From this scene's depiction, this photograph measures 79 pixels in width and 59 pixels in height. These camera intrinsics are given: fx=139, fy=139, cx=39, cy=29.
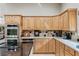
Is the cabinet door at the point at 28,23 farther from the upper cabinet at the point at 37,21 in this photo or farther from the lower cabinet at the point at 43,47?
the lower cabinet at the point at 43,47

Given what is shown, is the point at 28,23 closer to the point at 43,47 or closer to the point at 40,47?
the point at 40,47

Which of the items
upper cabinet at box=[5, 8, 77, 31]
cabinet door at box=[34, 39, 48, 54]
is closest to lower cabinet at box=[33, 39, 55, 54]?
cabinet door at box=[34, 39, 48, 54]

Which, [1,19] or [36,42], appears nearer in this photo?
[1,19]

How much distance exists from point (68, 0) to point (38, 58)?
0.37 metres

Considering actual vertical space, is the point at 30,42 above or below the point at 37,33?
below

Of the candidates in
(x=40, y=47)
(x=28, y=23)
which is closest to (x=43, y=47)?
(x=40, y=47)

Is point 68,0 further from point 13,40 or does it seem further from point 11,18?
point 13,40

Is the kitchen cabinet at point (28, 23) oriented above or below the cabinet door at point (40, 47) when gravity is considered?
above

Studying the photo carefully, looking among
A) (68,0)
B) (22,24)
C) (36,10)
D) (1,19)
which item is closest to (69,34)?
(22,24)

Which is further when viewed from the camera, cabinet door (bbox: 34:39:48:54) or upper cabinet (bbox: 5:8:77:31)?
cabinet door (bbox: 34:39:48:54)

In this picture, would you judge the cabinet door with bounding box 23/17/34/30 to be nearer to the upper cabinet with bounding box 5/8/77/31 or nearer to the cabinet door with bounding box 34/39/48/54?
the upper cabinet with bounding box 5/8/77/31

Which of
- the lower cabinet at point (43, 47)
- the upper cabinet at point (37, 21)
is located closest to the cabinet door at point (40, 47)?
the lower cabinet at point (43, 47)

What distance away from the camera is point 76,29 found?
3344mm

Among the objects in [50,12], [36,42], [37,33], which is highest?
[50,12]
